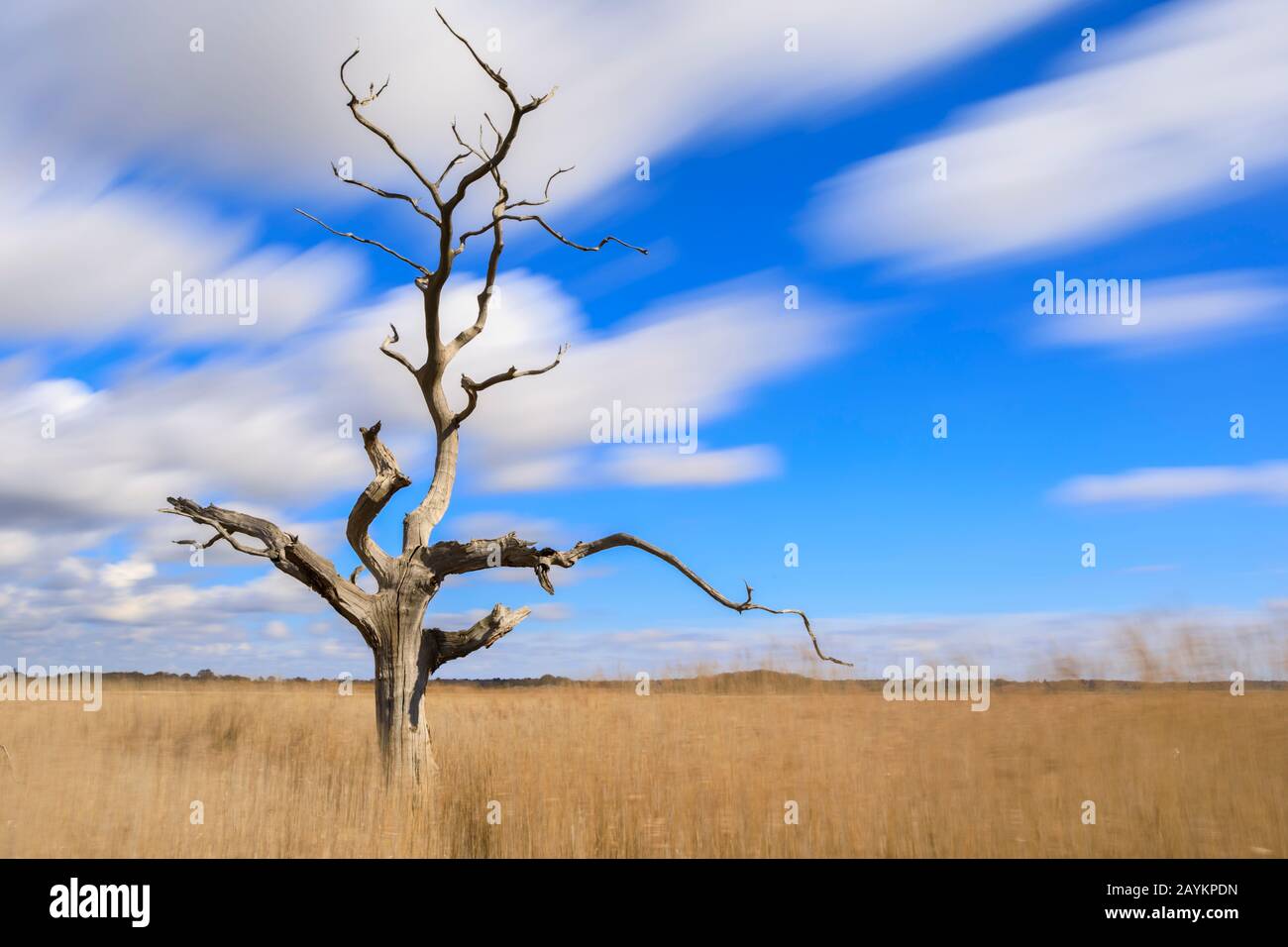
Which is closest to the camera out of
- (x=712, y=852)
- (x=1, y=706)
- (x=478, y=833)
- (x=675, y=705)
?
(x=712, y=852)

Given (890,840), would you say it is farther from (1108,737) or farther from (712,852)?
(1108,737)

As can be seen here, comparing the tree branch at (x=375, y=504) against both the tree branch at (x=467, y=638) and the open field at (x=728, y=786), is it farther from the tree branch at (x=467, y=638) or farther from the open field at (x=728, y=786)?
the open field at (x=728, y=786)

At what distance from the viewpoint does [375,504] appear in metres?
9.84

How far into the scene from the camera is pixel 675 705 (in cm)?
1384

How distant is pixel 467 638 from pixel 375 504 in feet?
5.87

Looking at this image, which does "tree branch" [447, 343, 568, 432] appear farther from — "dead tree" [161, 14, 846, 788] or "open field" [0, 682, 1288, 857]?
"open field" [0, 682, 1288, 857]

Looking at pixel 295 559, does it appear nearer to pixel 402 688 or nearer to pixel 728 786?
pixel 402 688

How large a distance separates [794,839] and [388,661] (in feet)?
14.9

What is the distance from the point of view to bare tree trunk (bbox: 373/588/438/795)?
9.27 m

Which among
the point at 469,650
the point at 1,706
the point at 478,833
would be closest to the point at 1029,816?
the point at 478,833

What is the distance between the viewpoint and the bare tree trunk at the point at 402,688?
30.4 ft

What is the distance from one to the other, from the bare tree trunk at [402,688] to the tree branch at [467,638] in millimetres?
116

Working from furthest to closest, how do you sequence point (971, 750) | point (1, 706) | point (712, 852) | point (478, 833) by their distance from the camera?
point (1, 706) < point (971, 750) < point (478, 833) < point (712, 852)

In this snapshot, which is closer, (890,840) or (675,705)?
(890,840)
